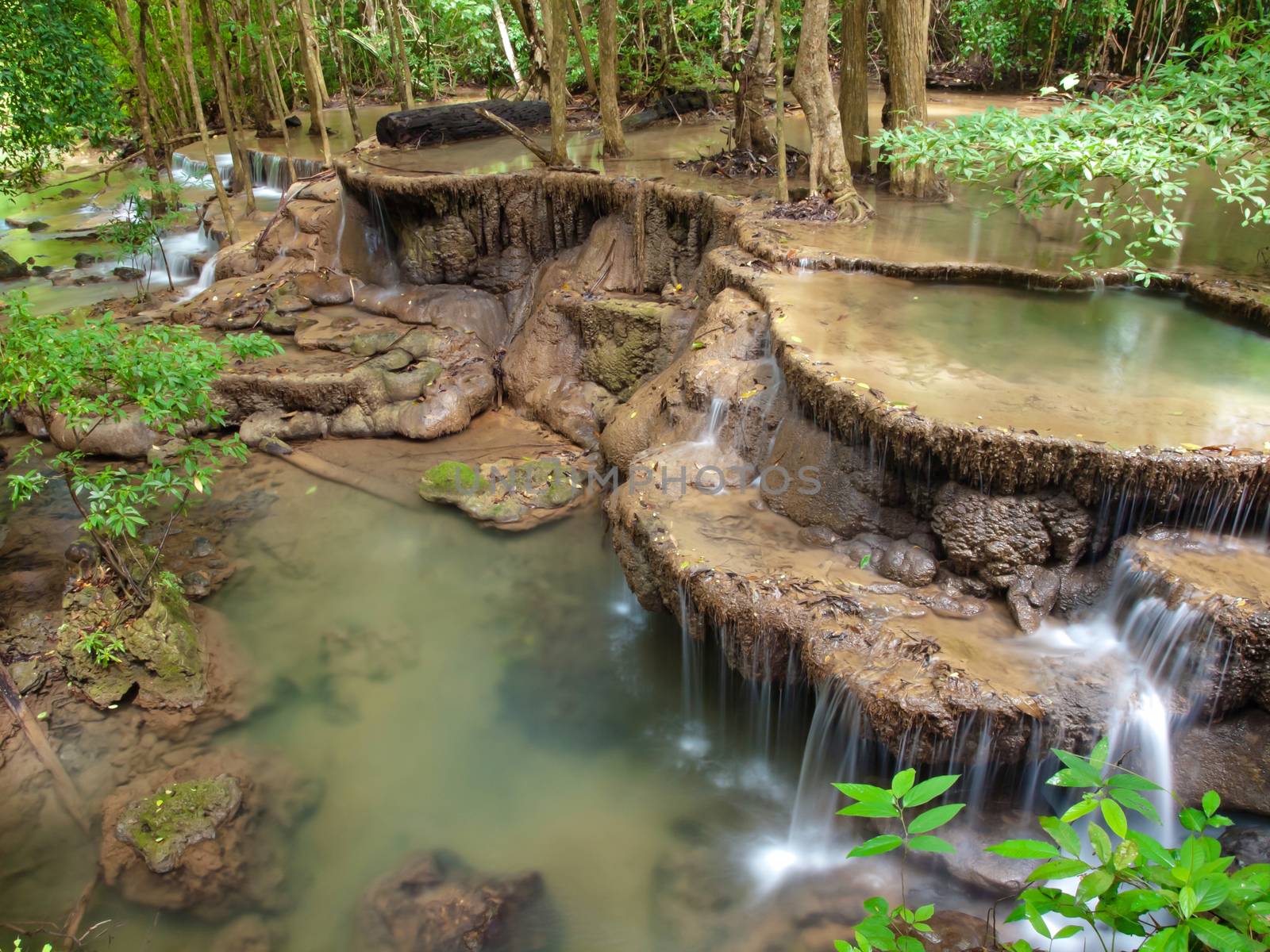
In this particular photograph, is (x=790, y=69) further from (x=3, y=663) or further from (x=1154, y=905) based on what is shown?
(x=1154, y=905)

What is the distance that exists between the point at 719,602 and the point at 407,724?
7.94 ft

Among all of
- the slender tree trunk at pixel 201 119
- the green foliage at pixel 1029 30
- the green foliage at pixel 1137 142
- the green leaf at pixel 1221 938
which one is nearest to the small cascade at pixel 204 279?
the slender tree trunk at pixel 201 119

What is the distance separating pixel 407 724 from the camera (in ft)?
19.4

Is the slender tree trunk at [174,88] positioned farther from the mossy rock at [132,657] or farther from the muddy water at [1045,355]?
the muddy water at [1045,355]

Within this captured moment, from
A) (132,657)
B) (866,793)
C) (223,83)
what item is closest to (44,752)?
(132,657)

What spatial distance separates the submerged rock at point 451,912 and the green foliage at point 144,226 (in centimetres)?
944

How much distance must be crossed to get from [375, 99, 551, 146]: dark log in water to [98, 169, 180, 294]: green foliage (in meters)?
3.06

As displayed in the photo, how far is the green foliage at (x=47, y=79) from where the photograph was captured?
7.74 meters

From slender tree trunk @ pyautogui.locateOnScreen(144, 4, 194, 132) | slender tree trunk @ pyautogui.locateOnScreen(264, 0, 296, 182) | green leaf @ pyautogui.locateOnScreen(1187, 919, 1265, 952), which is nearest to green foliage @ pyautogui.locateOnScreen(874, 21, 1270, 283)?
green leaf @ pyautogui.locateOnScreen(1187, 919, 1265, 952)

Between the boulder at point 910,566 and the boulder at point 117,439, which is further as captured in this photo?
the boulder at point 117,439

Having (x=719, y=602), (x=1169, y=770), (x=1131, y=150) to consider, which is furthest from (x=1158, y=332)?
(x=719, y=602)

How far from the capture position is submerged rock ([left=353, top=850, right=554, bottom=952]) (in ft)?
14.9

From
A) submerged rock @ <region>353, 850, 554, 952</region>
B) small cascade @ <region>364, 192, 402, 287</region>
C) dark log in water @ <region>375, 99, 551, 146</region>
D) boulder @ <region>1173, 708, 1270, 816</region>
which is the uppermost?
dark log in water @ <region>375, 99, 551, 146</region>

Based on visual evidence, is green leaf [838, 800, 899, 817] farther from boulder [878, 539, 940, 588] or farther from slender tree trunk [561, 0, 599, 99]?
slender tree trunk [561, 0, 599, 99]
